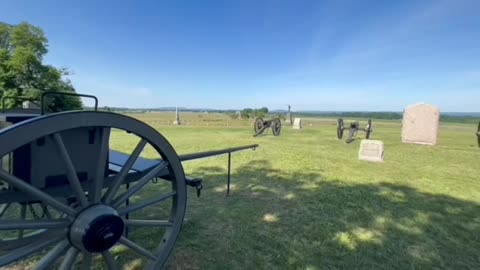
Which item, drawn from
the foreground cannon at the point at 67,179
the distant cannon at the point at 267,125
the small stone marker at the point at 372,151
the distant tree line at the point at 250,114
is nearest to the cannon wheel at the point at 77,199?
the foreground cannon at the point at 67,179

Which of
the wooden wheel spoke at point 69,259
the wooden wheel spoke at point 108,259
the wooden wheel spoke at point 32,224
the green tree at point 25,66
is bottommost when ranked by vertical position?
the wooden wheel spoke at point 108,259

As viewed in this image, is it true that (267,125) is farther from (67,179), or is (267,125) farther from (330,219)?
(67,179)

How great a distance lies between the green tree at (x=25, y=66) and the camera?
15.9 meters

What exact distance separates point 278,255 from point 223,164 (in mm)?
4438

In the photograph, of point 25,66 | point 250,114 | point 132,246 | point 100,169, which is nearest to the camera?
point 100,169

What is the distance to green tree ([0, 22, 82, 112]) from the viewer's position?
626 inches

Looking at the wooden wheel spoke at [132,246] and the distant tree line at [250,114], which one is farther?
the distant tree line at [250,114]

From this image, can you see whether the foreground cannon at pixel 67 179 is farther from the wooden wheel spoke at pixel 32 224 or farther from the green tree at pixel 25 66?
the green tree at pixel 25 66

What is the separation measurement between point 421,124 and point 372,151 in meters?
5.70

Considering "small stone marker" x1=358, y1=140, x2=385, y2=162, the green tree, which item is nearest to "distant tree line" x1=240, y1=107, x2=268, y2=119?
the green tree

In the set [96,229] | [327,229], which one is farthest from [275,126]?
[96,229]

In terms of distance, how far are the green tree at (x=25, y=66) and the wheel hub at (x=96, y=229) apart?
1403 cm

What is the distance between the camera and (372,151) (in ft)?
27.5

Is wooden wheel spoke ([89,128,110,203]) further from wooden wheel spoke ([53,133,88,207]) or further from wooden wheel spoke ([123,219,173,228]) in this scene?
wooden wheel spoke ([123,219,173,228])
